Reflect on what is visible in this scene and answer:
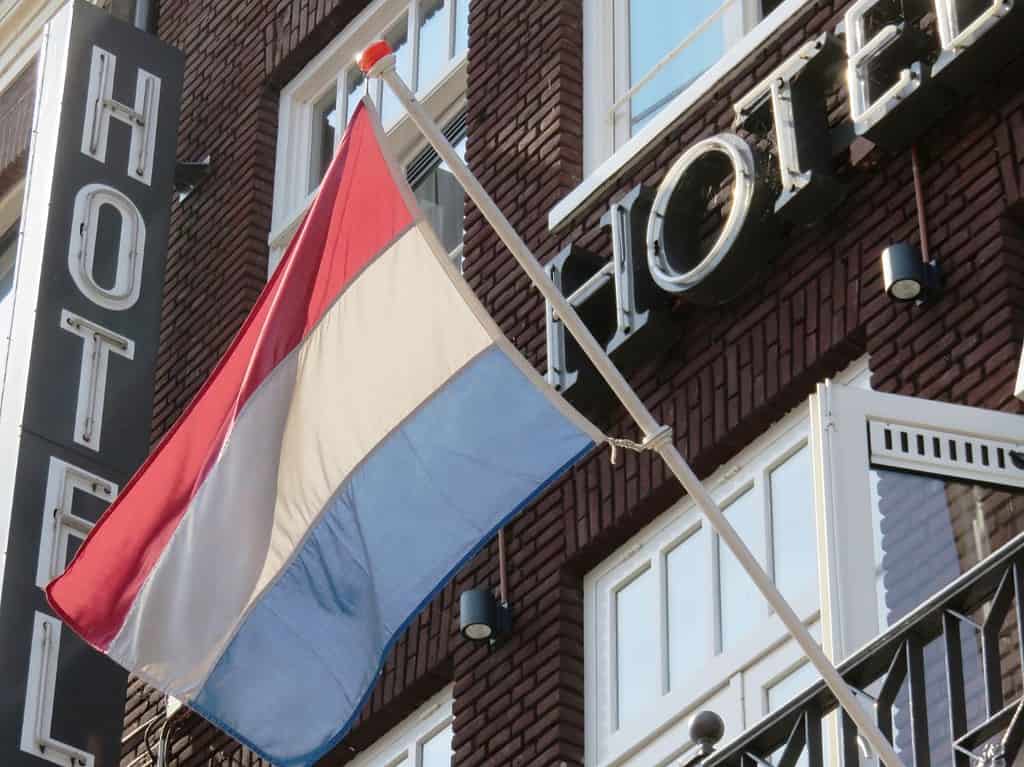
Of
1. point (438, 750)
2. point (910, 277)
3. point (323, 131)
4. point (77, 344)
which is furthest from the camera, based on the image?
point (323, 131)

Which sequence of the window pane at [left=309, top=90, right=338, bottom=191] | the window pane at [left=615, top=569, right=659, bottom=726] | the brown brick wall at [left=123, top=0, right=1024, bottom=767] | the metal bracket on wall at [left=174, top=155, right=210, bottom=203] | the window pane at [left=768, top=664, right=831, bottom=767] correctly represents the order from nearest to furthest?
the window pane at [left=768, top=664, right=831, bottom=767], the brown brick wall at [left=123, top=0, right=1024, bottom=767], the window pane at [left=615, top=569, right=659, bottom=726], the window pane at [left=309, top=90, right=338, bottom=191], the metal bracket on wall at [left=174, top=155, right=210, bottom=203]

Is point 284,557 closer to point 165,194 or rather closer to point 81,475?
point 81,475

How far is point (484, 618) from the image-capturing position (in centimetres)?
1450

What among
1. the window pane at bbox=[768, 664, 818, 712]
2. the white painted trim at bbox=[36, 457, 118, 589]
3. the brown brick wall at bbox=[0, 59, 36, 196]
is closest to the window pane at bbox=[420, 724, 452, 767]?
the window pane at bbox=[768, 664, 818, 712]

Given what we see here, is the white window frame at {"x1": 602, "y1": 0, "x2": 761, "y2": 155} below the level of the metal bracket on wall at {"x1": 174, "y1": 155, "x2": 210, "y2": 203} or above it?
below

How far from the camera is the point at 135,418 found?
18.2 metres

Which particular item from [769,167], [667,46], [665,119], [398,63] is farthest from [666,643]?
[398,63]

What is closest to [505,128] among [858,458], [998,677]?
[858,458]

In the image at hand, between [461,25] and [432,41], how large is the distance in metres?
0.35

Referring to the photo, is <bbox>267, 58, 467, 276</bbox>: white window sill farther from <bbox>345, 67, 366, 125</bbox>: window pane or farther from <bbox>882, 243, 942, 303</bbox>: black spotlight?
<bbox>882, 243, 942, 303</bbox>: black spotlight

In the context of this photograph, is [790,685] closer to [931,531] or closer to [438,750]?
[931,531]

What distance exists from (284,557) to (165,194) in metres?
7.71

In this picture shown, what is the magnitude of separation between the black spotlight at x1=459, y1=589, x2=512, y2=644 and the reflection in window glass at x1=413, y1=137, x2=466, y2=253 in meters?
3.35

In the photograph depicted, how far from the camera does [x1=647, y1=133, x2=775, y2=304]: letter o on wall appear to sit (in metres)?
13.8
